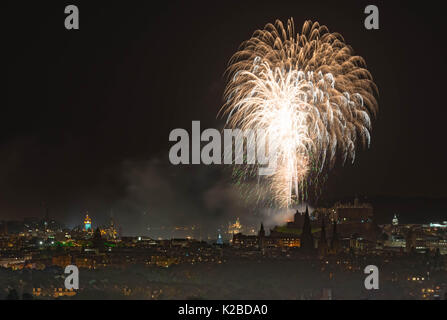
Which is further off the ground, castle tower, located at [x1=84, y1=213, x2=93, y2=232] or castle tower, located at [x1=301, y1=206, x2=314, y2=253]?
castle tower, located at [x1=84, y1=213, x2=93, y2=232]

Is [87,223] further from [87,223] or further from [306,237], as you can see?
[306,237]

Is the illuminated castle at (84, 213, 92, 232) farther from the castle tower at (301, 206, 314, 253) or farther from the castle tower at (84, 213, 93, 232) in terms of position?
the castle tower at (301, 206, 314, 253)

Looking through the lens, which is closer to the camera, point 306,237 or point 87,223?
point 306,237

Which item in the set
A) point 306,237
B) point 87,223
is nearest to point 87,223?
point 87,223

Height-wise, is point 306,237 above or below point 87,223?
below

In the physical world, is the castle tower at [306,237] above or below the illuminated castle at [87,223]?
below

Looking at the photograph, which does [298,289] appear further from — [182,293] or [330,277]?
[182,293]

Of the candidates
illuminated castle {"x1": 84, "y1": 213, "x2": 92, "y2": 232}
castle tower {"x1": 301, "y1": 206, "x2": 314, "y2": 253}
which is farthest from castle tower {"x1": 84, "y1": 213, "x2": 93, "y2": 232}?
castle tower {"x1": 301, "y1": 206, "x2": 314, "y2": 253}

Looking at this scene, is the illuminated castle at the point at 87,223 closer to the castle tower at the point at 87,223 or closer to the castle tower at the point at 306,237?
the castle tower at the point at 87,223

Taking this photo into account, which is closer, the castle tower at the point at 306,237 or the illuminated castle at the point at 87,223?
the castle tower at the point at 306,237

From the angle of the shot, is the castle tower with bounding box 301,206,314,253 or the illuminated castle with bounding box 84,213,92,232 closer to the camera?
the castle tower with bounding box 301,206,314,253

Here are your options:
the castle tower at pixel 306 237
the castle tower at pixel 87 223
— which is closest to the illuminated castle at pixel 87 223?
the castle tower at pixel 87 223
